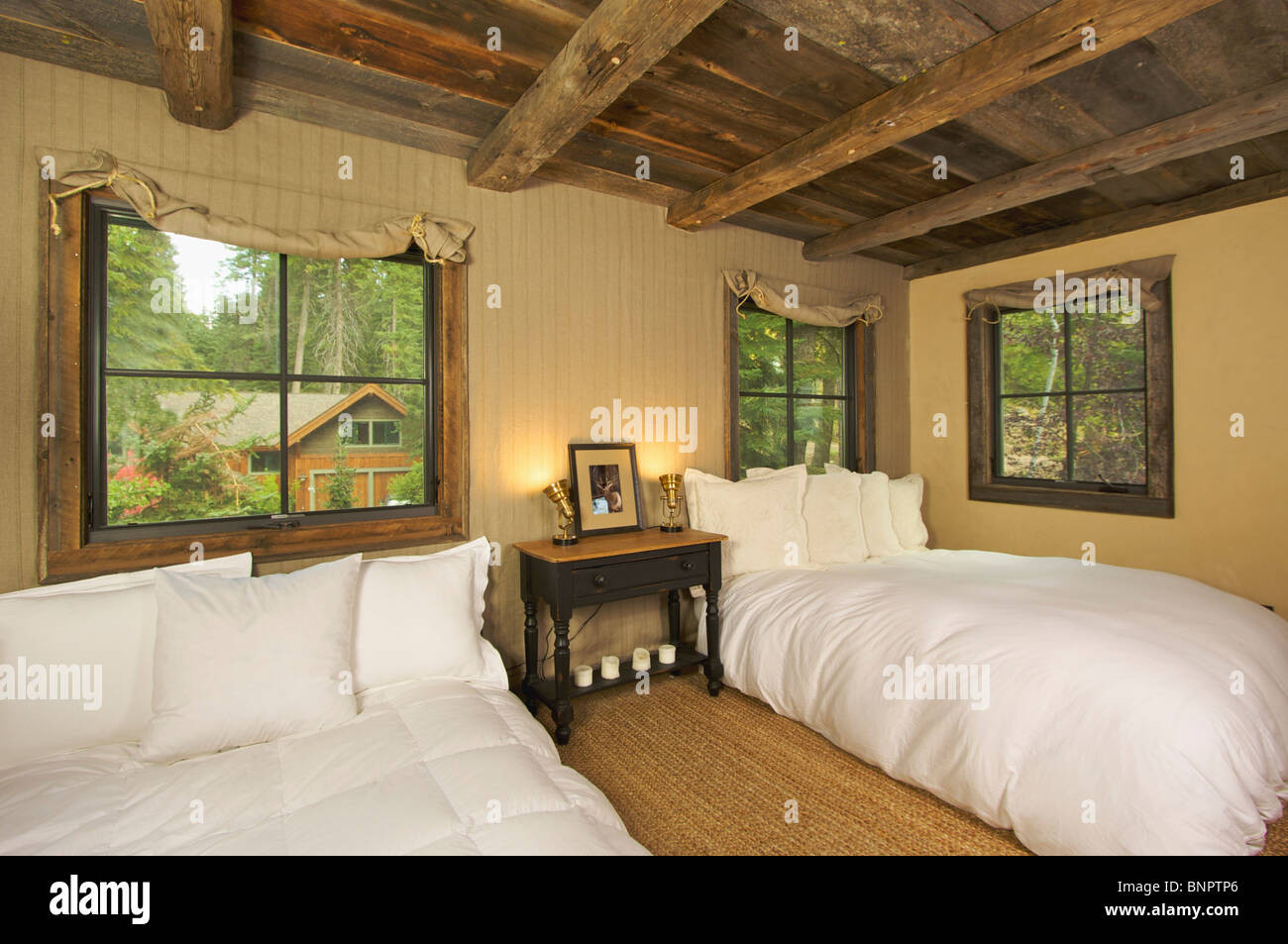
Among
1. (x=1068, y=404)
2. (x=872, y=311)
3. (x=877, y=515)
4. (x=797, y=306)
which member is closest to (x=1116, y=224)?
(x=1068, y=404)

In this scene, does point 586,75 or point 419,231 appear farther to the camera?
point 419,231

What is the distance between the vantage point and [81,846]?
1.15m

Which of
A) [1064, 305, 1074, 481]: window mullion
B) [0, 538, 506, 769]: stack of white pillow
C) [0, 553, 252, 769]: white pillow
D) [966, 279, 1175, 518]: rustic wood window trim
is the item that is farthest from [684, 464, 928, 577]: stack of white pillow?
[0, 553, 252, 769]: white pillow

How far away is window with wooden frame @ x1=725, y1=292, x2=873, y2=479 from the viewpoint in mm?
3574

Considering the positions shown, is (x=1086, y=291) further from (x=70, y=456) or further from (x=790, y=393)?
(x=70, y=456)

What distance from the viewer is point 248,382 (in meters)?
2.26

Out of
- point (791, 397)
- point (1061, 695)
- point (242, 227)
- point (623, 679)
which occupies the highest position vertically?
point (242, 227)

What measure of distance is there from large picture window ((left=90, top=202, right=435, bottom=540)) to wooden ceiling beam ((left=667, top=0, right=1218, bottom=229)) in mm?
1529

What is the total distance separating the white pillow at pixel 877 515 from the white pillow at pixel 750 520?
461mm

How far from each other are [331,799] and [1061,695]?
72.9 inches

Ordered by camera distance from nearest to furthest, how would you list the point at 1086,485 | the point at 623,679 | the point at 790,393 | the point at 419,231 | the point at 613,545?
1. the point at 419,231
2. the point at 613,545
3. the point at 623,679
4. the point at 1086,485
5. the point at 790,393

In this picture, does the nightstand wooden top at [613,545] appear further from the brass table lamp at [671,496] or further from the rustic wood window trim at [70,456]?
the rustic wood window trim at [70,456]
